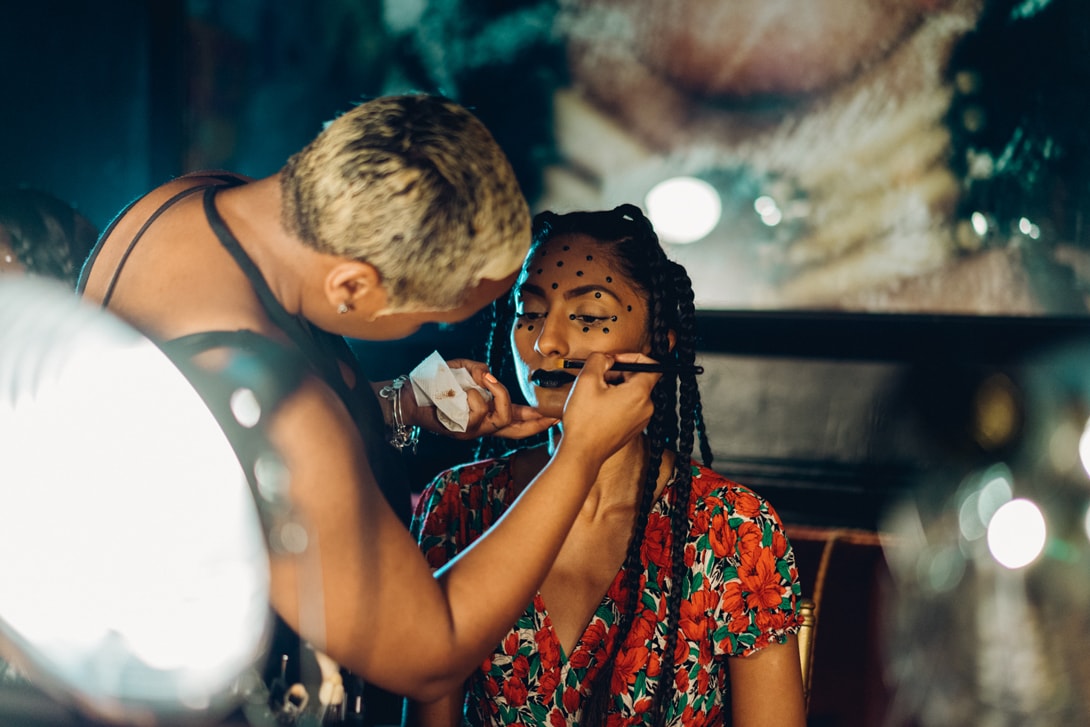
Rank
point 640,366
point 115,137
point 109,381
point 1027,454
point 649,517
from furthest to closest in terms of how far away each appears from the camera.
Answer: point 115,137, point 1027,454, point 649,517, point 640,366, point 109,381

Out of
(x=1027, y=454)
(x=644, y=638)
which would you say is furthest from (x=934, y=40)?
(x=644, y=638)

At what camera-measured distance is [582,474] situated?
103 cm

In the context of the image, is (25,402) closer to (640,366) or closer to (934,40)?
(640,366)

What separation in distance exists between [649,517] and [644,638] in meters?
0.20

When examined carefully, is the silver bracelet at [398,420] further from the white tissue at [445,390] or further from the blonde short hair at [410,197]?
the blonde short hair at [410,197]

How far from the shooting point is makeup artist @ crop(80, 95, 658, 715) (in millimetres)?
846

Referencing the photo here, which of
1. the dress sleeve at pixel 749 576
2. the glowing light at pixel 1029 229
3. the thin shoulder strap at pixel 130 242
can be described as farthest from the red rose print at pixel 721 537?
the glowing light at pixel 1029 229

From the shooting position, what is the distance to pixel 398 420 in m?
1.41

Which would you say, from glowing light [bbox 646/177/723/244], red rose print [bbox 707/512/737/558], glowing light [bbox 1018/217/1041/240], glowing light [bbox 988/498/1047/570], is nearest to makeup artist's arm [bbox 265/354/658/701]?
red rose print [bbox 707/512/737/558]

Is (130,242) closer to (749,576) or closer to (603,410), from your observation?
(603,410)

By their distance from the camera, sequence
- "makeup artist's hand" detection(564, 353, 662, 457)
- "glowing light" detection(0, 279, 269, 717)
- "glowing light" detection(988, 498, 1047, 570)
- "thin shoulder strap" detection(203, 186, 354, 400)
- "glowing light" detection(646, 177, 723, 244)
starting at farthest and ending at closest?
"glowing light" detection(646, 177, 723, 244), "glowing light" detection(988, 498, 1047, 570), "makeup artist's hand" detection(564, 353, 662, 457), "thin shoulder strap" detection(203, 186, 354, 400), "glowing light" detection(0, 279, 269, 717)

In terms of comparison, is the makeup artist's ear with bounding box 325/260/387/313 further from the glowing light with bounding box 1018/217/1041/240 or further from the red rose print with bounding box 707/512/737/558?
the glowing light with bounding box 1018/217/1041/240

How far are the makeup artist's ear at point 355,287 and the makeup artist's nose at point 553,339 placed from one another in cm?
47

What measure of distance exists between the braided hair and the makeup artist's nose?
150 mm
